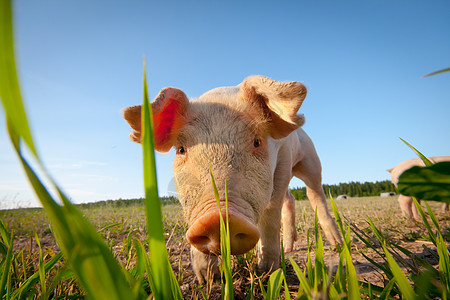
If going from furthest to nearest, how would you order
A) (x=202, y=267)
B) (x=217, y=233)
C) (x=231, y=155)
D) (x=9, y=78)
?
(x=202, y=267) < (x=231, y=155) < (x=217, y=233) < (x=9, y=78)

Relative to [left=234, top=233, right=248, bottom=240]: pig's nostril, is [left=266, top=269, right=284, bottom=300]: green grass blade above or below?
below

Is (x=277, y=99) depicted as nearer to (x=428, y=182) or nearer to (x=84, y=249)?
(x=428, y=182)

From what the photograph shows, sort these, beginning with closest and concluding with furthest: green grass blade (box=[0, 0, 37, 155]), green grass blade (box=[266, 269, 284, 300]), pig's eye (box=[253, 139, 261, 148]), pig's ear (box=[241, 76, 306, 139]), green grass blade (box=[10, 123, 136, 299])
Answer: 1. green grass blade (box=[0, 0, 37, 155])
2. green grass blade (box=[10, 123, 136, 299])
3. green grass blade (box=[266, 269, 284, 300])
4. pig's ear (box=[241, 76, 306, 139])
5. pig's eye (box=[253, 139, 261, 148])

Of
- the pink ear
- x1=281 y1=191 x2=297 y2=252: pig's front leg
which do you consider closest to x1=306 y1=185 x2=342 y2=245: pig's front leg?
x1=281 y1=191 x2=297 y2=252: pig's front leg

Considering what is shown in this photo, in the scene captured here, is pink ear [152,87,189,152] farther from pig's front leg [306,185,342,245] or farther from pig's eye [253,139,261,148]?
pig's front leg [306,185,342,245]

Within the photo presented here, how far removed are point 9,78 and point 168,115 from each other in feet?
7.96

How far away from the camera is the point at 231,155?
6.61ft

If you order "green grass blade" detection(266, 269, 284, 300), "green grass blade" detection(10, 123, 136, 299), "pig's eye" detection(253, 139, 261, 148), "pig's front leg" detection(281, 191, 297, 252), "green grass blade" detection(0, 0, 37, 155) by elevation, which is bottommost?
"pig's front leg" detection(281, 191, 297, 252)

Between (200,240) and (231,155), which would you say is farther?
(231,155)

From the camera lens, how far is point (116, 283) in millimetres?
399

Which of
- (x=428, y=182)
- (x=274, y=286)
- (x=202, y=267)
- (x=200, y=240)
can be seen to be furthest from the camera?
(x=202, y=267)

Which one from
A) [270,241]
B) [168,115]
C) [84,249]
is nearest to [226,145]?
[168,115]

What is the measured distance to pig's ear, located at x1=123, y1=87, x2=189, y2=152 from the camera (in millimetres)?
2326

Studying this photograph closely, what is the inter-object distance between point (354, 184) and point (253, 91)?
7184 cm
